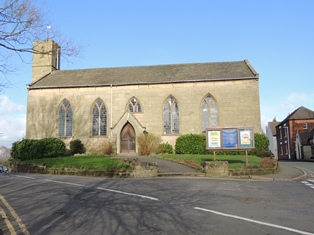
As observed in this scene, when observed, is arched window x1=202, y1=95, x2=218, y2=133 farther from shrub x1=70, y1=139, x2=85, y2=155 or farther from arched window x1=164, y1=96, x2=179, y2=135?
shrub x1=70, y1=139, x2=85, y2=155

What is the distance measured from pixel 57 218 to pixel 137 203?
2415mm

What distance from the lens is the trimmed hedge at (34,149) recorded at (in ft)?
92.9

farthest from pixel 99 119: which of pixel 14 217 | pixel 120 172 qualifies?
pixel 14 217

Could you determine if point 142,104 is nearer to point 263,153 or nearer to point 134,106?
point 134,106

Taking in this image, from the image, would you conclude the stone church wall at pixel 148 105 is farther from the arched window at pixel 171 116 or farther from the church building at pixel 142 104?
the arched window at pixel 171 116

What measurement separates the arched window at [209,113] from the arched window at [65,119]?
14.8 metres

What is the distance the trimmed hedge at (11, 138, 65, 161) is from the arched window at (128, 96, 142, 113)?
337 inches

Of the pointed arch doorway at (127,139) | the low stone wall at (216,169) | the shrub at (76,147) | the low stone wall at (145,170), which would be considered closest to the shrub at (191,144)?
the pointed arch doorway at (127,139)

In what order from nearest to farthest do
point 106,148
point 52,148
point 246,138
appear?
point 246,138
point 106,148
point 52,148

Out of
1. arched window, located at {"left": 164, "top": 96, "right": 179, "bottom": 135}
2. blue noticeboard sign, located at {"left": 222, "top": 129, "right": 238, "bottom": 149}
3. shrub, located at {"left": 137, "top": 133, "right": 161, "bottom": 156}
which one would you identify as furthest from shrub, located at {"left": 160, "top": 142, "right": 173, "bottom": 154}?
blue noticeboard sign, located at {"left": 222, "top": 129, "right": 238, "bottom": 149}

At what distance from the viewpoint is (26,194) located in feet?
36.4

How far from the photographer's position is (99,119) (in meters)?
34.0

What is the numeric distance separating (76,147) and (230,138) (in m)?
18.4

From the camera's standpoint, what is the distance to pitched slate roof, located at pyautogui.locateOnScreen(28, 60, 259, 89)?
33156 millimetres
